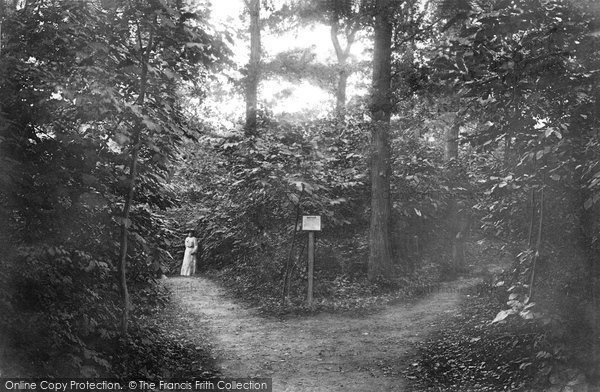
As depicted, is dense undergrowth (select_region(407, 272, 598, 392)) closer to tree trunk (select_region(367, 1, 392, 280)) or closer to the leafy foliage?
the leafy foliage

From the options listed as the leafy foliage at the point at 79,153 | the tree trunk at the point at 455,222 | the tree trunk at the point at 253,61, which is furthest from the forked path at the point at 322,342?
the tree trunk at the point at 253,61

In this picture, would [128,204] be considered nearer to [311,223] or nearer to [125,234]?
[125,234]

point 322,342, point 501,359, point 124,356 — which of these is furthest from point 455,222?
point 124,356

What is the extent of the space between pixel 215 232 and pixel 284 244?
4817 mm

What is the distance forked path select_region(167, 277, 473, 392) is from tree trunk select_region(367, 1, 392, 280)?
1.65 m

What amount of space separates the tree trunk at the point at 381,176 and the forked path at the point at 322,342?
165cm

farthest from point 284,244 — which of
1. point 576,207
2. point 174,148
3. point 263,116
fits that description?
point 576,207

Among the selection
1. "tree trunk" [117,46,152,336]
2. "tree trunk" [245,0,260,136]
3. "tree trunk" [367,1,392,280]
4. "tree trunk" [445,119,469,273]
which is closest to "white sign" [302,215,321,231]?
"tree trunk" [367,1,392,280]

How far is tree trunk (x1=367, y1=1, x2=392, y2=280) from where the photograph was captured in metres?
12.3

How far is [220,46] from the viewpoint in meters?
6.21

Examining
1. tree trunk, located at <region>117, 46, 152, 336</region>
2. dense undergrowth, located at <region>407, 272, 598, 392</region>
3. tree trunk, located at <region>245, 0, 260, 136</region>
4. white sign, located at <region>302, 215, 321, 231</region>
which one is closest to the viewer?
dense undergrowth, located at <region>407, 272, 598, 392</region>

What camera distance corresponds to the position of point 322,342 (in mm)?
8211

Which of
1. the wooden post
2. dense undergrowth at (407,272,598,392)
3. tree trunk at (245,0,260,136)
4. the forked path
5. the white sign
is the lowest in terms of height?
the forked path

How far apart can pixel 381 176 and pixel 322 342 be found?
18.7 feet
